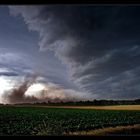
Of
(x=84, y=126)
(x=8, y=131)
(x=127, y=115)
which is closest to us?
(x=8, y=131)

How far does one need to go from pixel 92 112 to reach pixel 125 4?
1214 cm

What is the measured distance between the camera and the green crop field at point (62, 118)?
42.8 feet

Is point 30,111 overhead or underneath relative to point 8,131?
overhead

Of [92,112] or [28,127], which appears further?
[92,112]

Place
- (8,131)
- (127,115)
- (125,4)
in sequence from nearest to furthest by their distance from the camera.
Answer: (125,4), (8,131), (127,115)

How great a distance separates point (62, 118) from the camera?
1585 cm

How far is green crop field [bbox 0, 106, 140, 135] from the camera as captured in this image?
42.8 feet
